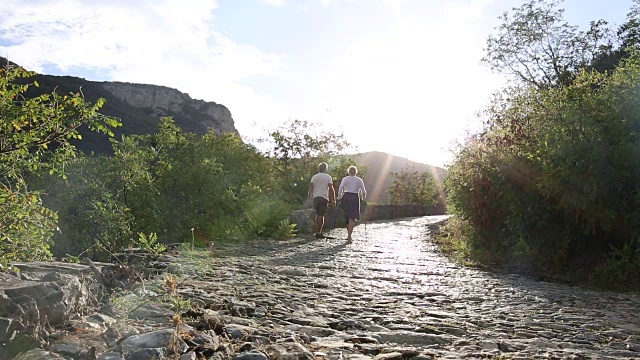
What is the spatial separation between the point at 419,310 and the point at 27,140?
3783 millimetres

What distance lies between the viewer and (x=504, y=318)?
5.12m

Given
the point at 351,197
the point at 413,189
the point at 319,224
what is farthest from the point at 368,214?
the point at 351,197

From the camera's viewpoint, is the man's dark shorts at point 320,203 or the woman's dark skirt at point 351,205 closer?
the woman's dark skirt at point 351,205

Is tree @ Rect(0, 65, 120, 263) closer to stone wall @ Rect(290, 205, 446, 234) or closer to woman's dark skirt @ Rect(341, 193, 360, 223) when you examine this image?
woman's dark skirt @ Rect(341, 193, 360, 223)

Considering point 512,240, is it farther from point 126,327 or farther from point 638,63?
point 126,327

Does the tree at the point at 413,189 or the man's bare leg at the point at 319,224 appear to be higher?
the tree at the point at 413,189

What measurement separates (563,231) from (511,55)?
28.8 meters

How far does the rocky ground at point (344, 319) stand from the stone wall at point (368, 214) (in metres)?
9.18

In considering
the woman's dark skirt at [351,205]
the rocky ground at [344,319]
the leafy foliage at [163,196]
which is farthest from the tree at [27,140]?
the woman's dark skirt at [351,205]

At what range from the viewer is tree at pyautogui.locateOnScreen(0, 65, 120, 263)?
3809mm

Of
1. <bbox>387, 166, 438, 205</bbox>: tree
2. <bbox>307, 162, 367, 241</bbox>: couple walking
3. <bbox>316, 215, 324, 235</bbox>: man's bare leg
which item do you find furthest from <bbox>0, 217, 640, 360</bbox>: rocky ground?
<bbox>387, 166, 438, 205</bbox>: tree

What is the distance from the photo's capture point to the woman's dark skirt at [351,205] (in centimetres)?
1442

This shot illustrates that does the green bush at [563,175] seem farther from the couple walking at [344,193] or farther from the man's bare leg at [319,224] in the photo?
the man's bare leg at [319,224]

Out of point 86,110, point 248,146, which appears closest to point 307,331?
point 86,110
